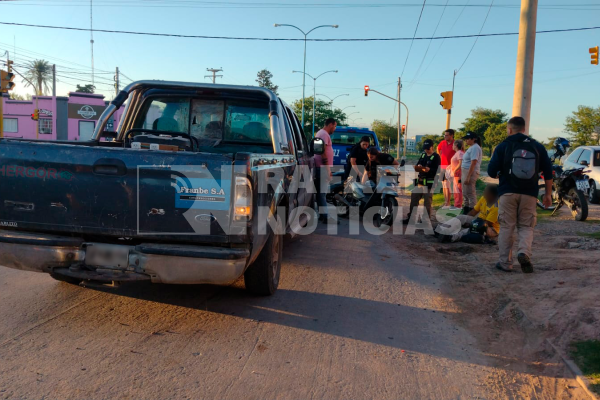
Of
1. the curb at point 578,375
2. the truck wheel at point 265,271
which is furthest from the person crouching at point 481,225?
the truck wheel at point 265,271

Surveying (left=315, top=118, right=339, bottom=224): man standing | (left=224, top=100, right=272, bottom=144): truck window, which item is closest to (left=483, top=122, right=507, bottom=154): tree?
(left=315, top=118, right=339, bottom=224): man standing

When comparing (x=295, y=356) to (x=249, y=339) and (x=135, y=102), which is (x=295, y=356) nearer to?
(x=249, y=339)

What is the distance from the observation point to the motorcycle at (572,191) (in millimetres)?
9742

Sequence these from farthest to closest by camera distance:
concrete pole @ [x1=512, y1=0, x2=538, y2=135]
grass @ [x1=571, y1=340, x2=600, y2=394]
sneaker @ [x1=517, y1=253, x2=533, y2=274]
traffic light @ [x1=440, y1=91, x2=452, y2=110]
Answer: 1. traffic light @ [x1=440, y1=91, x2=452, y2=110]
2. concrete pole @ [x1=512, y1=0, x2=538, y2=135]
3. sneaker @ [x1=517, y1=253, x2=533, y2=274]
4. grass @ [x1=571, y1=340, x2=600, y2=394]

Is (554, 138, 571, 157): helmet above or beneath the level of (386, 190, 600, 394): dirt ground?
above

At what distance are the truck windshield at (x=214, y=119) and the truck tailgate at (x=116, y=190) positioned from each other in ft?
7.23

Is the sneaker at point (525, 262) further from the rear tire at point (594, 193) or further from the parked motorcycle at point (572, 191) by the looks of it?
the rear tire at point (594, 193)

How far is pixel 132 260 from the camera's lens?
3758 mm

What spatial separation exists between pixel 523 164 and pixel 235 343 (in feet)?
14.2

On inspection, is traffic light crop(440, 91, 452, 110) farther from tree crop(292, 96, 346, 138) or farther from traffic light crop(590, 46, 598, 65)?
tree crop(292, 96, 346, 138)

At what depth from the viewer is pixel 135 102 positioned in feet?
19.5

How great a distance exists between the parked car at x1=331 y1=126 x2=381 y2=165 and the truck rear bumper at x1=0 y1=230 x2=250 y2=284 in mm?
13938

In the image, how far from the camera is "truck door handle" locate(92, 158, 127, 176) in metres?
3.70

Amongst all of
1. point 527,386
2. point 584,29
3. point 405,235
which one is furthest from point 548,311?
point 584,29
